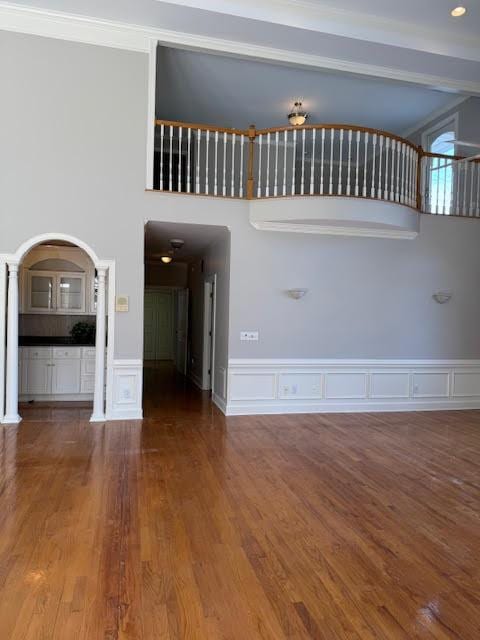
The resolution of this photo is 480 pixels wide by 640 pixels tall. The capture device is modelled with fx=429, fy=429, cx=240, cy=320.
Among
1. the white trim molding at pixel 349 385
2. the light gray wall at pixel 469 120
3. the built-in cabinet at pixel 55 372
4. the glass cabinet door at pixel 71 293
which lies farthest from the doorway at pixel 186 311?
the light gray wall at pixel 469 120

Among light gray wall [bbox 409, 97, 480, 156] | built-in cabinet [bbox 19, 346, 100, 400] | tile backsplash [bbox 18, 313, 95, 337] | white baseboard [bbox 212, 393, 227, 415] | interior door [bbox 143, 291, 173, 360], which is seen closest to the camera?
white baseboard [bbox 212, 393, 227, 415]

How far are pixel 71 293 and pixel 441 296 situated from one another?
605 centimetres

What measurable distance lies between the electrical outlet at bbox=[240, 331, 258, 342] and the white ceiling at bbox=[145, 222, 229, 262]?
143cm

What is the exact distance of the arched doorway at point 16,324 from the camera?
538 cm

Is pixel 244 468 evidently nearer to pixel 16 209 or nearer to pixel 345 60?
pixel 16 209

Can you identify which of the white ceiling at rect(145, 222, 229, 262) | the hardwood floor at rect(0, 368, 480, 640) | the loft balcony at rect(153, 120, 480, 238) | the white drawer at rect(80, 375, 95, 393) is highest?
the loft balcony at rect(153, 120, 480, 238)

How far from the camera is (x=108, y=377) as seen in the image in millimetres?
5617

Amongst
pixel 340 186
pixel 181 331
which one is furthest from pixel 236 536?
pixel 181 331

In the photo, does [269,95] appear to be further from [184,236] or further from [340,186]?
[184,236]

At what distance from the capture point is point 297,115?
770 cm

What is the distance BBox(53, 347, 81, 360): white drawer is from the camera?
6590mm

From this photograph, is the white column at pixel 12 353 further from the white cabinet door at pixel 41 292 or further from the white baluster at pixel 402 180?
the white baluster at pixel 402 180

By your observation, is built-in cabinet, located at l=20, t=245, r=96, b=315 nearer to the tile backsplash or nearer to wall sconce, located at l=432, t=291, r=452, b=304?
the tile backsplash

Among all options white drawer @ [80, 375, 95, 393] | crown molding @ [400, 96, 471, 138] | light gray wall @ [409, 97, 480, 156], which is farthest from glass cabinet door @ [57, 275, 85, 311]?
crown molding @ [400, 96, 471, 138]
